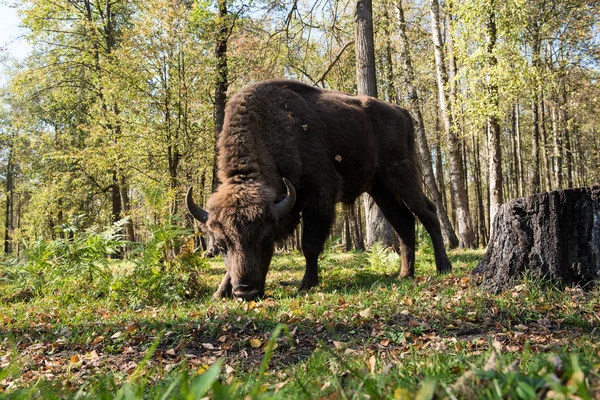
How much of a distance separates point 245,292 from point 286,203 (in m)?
1.41

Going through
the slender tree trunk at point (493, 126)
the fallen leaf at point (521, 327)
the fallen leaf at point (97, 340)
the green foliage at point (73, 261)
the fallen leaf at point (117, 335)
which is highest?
the slender tree trunk at point (493, 126)

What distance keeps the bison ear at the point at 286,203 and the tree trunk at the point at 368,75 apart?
18.5ft

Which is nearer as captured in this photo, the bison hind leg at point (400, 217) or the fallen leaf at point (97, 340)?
the fallen leaf at point (97, 340)

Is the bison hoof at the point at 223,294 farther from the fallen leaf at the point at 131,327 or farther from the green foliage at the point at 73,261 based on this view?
the fallen leaf at the point at 131,327

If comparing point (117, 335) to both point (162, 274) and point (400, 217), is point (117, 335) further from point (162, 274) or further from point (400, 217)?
point (400, 217)

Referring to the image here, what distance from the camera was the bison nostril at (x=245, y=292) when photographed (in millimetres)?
5805

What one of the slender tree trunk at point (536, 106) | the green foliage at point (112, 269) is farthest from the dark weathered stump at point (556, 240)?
the slender tree trunk at point (536, 106)

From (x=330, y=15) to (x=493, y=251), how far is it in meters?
9.97

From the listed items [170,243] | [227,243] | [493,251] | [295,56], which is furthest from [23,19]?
[493,251]

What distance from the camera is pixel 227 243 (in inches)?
240

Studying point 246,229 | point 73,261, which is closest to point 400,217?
point 246,229

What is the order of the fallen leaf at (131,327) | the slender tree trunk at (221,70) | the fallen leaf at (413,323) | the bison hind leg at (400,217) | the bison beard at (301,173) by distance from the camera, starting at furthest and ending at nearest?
1. the slender tree trunk at (221,70)
2. the bison hind leg at (400,217)
3. the bison beard at (301,173)
4. the fallen leaf at (131,327)
5. the fallen leaf at (413,323)

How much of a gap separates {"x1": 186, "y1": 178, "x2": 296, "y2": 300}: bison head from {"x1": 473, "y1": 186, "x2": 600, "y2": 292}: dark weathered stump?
2.91 meters

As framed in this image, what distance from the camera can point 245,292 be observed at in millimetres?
5812
